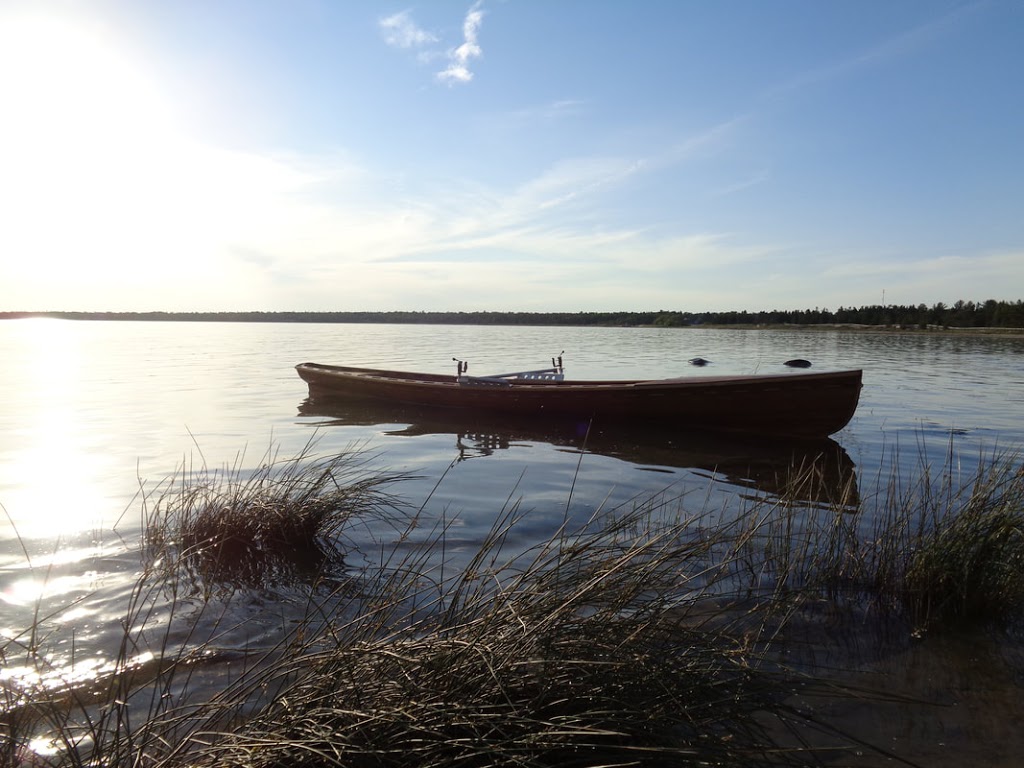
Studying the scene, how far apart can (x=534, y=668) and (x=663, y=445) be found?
1067 centimetres

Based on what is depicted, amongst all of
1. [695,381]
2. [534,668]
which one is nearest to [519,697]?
[534,668]

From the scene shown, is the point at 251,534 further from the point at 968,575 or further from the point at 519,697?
the point at 968,575

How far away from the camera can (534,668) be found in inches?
112

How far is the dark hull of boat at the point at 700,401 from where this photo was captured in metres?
12.8

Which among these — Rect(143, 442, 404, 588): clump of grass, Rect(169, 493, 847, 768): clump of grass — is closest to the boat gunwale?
Rect(143, 442, 404, 588): clump of grass

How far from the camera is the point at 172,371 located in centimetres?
3064

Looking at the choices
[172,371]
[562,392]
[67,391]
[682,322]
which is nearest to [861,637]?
[562,392]

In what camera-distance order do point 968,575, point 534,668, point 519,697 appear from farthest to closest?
point 968,575, point 534,668, point 519,697

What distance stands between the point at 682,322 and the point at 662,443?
5055 inches

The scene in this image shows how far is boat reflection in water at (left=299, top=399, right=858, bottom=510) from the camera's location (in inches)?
406

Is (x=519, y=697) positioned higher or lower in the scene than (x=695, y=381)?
lower

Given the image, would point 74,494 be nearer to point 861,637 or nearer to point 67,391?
point 861,637

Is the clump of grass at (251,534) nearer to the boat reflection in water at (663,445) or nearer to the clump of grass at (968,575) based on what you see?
the clump of grass at (968,575)

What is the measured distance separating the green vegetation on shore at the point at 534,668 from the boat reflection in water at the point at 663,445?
352cm
